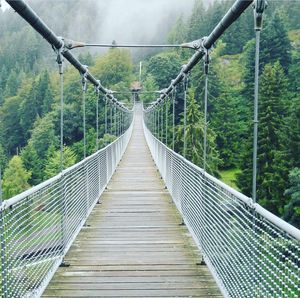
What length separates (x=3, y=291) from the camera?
9.18 ft

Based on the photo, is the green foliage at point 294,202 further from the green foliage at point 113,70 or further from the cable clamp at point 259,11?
the green foliage at point 113,70

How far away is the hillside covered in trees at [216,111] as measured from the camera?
29.6 meters

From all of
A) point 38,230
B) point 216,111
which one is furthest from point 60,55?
point 216,111

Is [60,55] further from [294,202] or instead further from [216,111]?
[216,111]

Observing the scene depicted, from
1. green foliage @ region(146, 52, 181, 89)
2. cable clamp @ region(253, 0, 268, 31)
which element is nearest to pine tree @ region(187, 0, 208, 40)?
green foliage @ region(146, 52, 181, 89)

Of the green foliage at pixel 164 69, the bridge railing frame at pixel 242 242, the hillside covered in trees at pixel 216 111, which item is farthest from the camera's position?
the green foliage at pixel 164 69

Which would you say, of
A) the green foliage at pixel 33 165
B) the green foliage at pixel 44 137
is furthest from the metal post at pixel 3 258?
the green foliage at pixel 33 165

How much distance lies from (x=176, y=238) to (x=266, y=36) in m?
50.8

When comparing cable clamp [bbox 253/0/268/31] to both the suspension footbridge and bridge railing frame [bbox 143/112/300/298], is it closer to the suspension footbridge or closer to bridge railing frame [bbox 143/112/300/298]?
the suspension footbridge

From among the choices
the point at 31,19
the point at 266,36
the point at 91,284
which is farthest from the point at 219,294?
the point at 266,36

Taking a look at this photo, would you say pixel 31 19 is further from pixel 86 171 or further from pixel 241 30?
pixel 241 30

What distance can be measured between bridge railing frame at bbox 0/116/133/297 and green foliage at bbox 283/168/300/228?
19.8 metres

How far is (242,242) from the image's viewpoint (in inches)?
126

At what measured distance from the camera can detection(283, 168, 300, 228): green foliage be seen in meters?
24.3
